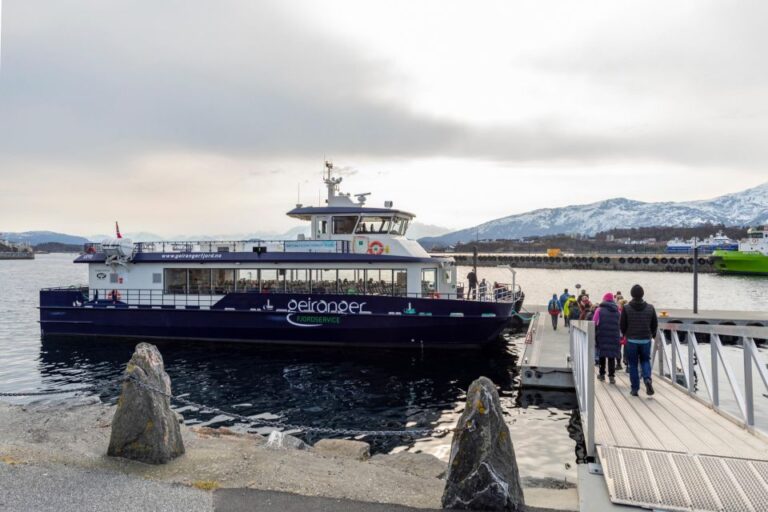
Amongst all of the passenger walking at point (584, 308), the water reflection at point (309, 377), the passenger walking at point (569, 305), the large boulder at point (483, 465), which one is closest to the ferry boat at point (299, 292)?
the water reflection at point (309, 377)

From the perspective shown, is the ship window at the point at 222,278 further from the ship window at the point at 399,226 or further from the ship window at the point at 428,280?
the ship window at the point at 428,280

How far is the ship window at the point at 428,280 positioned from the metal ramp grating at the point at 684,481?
42.0ft

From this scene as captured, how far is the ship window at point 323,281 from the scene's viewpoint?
1847 centimetres

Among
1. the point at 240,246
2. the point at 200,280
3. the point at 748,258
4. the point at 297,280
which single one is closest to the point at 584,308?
the point at 297,280

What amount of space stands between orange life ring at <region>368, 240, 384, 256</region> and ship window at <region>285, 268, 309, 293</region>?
2.47 m

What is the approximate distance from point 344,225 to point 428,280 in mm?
3726

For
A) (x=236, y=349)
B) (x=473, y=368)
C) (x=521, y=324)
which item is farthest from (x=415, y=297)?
(x=521, y=324)

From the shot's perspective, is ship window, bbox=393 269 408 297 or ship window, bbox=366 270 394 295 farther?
ship window, bbox=366 270 394 295

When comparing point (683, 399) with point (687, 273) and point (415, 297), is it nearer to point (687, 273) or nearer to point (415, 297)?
point (415, 297)

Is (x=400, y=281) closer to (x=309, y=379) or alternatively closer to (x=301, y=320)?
(x=301, y=320)

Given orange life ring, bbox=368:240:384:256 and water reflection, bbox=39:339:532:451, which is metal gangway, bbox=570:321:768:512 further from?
orange life ring, bbox=368:240:384:256

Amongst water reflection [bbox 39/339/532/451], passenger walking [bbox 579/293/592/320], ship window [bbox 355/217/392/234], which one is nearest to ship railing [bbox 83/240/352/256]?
ship window [bbox 355/217/392/234]

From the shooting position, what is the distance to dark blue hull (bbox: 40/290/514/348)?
16.9 m

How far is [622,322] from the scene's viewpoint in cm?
762
